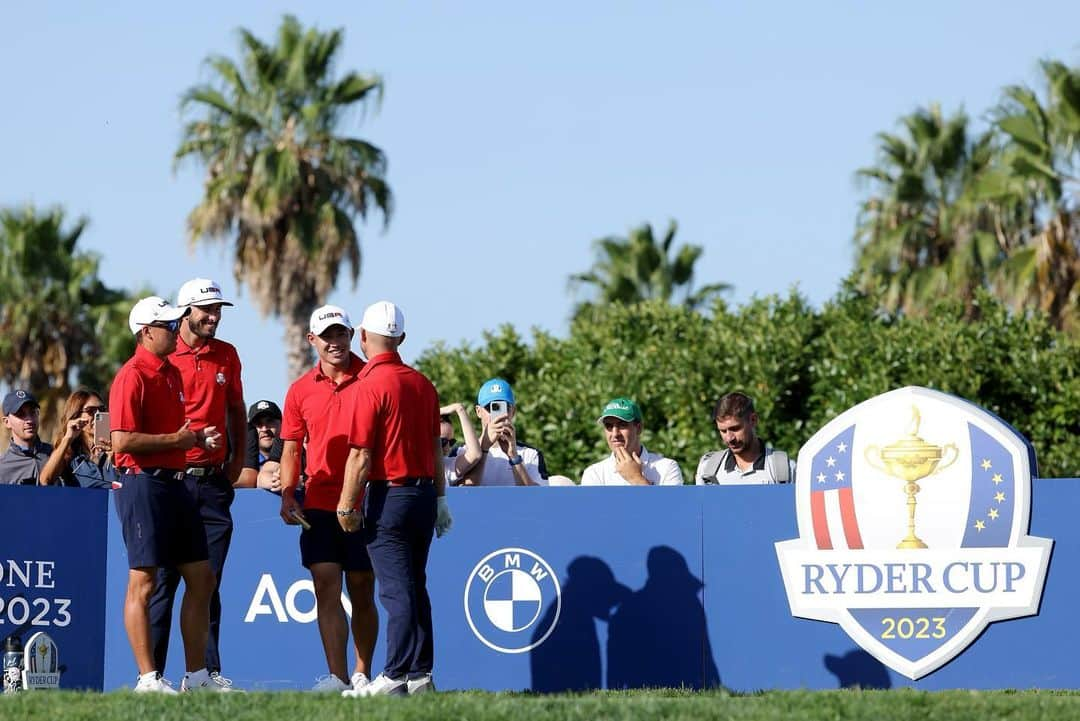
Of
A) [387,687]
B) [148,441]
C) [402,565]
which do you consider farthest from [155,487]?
[387,687]

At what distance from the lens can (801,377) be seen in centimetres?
2406

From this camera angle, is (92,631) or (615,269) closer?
(92,631)

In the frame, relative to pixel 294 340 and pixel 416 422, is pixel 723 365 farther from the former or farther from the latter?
pixel 416 422

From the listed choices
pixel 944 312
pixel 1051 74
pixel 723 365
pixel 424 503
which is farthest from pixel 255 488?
pixel 1051 74

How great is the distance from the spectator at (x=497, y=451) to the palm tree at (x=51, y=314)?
25259 millimetres

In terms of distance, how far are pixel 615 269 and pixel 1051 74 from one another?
17.2 m

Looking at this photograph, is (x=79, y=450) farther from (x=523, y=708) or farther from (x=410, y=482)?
(x=523, y=708)

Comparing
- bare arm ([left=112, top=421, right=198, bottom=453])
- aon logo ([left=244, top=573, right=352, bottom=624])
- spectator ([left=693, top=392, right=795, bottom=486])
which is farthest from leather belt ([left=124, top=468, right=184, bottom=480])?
spectator ([left=693, top=392, right=795, bottom=486])

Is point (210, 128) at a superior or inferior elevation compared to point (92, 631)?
superior

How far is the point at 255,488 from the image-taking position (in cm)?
1173

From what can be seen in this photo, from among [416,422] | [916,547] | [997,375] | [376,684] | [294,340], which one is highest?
[294,340]

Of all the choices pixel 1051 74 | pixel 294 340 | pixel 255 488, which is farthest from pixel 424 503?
pixel 294 340

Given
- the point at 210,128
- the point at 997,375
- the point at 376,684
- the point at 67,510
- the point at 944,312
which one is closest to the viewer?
the point at 376,684

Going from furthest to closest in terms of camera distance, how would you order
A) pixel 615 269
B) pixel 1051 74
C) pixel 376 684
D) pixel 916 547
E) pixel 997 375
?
1. pixel 615 269
2. pixel 1051 74
3. pixel 997 375
4. pixel 916 547
5. pixel 376 684
